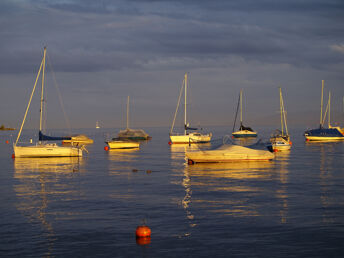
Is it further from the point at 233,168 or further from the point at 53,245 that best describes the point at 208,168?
the point at 53,245

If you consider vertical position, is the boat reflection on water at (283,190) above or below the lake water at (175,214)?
above

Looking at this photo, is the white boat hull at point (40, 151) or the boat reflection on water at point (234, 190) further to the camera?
the white boat hull at point (40, 151)

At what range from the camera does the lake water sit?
19375 mm

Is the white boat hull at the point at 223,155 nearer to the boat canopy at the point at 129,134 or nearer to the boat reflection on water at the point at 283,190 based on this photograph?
the boat reflection on water at the point at 283,190

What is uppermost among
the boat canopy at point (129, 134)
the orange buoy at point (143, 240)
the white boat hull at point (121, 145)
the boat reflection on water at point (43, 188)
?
the boat canopy at point (129, 134)

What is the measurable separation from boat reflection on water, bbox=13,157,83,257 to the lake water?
75 mm

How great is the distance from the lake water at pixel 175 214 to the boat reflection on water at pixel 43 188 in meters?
0.07

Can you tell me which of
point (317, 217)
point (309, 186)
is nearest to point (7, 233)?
point (317, 217)

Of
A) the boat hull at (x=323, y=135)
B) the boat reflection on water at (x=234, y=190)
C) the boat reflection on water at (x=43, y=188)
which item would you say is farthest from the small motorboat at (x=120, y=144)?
the boat hull at (x=323, y=135)

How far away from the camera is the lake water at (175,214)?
19.4 m

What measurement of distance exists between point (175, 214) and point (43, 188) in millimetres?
15190

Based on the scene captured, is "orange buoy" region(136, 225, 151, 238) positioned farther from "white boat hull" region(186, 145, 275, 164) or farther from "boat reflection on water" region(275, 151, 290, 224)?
"white boat hull" region(186, 145, 275, 164)

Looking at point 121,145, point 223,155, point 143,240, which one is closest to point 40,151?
point 223,155

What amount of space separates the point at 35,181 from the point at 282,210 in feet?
79.5
